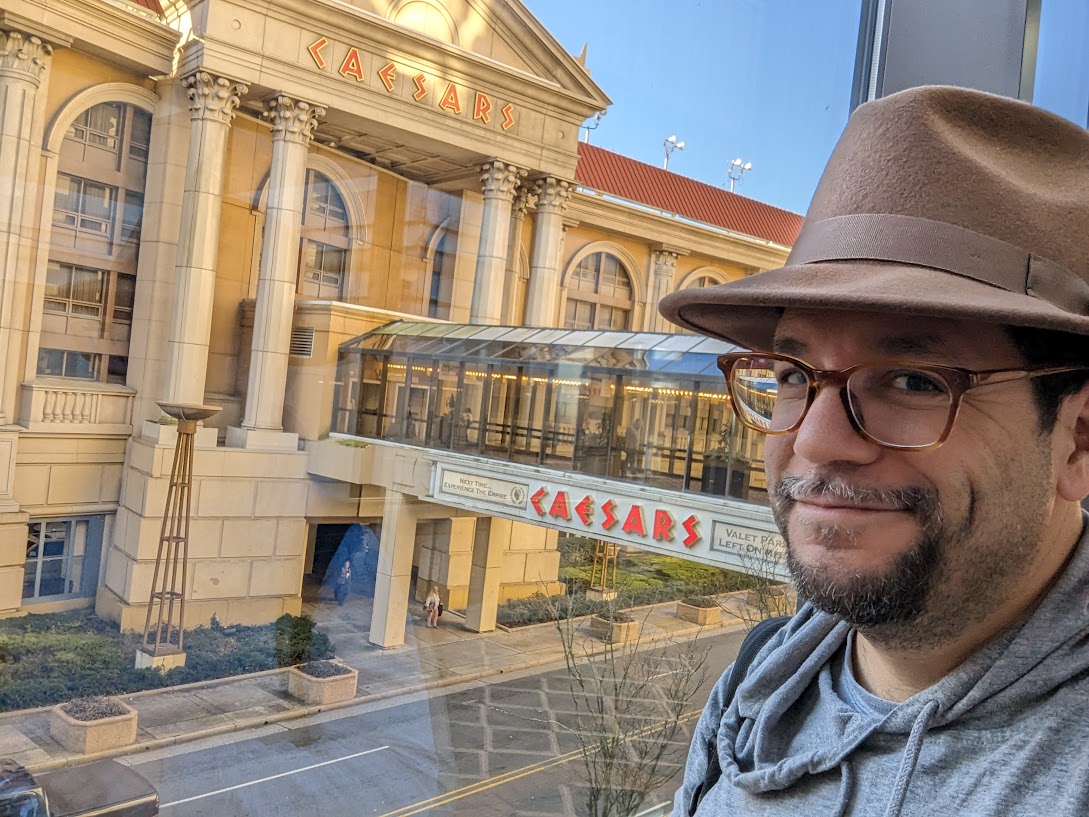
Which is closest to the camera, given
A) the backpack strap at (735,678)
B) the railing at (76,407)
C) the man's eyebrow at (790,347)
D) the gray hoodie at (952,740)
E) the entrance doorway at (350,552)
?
the gray hoodie at (952,740)

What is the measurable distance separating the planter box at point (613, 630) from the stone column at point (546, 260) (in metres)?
1.06

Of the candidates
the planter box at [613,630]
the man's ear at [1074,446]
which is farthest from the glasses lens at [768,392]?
the planter box at [613,630]

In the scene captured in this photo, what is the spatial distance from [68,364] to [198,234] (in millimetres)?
478

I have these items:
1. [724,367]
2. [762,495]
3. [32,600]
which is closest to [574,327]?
[762,495]

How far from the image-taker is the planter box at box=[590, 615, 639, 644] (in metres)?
2.94

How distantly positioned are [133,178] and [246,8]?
53 cm

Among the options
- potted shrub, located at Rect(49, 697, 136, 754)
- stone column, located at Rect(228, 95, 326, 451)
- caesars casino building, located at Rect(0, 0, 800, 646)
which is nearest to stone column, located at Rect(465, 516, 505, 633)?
caesars casino building, located at Rect(0, 0, 800, 646)

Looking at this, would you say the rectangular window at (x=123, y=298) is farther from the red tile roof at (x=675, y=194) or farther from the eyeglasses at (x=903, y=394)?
the eyeglasses at (x=903, y=394)

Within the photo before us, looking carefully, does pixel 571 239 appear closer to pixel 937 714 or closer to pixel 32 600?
pixel 32 600

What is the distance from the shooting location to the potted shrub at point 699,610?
9.23 ft

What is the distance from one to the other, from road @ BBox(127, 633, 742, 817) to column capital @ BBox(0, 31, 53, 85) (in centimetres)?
166

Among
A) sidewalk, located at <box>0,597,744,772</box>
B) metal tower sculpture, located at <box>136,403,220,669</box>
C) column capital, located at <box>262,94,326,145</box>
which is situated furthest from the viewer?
column capital, located at <box>262,94,326,145</box>

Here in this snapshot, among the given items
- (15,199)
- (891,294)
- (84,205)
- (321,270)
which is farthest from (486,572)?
(891,294)

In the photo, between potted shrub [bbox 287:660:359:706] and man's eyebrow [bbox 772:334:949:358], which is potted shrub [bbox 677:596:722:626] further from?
man's eyebrow [bbox 772:334:949:358]
